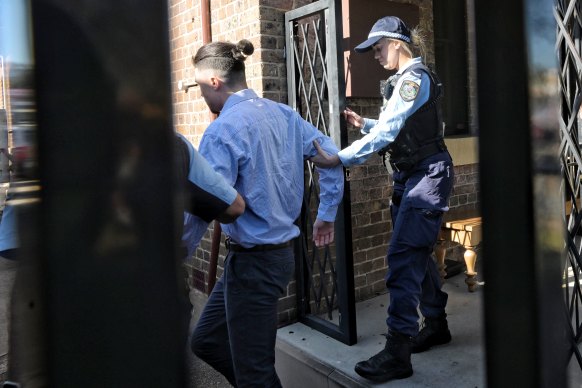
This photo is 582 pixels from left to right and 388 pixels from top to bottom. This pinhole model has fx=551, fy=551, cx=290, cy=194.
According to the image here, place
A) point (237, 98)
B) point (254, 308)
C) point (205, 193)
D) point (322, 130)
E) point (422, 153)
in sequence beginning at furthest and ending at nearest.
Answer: point (322, 130), point (422, 153), point (237, 98), point (254, 308), point (205, 193)

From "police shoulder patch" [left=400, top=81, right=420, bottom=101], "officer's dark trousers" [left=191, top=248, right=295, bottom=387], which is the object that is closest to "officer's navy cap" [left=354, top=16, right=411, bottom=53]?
"police shoulder patch" [left=400, top=81, right=420, bottom=101]

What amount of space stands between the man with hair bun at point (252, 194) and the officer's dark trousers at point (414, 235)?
0.77m

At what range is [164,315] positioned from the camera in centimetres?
57

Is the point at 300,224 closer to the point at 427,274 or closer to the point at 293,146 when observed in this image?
the point at 427,274

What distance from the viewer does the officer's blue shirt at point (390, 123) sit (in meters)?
2.93

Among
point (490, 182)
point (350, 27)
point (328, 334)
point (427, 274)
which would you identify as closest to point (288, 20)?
point (350, 27)

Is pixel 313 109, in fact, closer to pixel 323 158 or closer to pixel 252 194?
pixel 323 158

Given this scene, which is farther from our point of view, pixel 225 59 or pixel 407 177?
pixel 407 177

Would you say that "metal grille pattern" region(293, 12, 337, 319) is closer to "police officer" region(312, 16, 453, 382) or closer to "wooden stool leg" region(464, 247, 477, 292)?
"police officer" region(312, 16, 453, 382)

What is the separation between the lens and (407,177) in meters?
3.20

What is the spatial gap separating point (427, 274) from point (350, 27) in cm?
192

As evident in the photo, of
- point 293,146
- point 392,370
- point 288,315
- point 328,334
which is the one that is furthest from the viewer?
point 288,315

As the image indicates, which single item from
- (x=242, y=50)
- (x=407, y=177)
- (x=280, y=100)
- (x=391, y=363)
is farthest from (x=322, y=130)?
(x=391, y=363)

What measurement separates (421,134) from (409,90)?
0.28 metres
